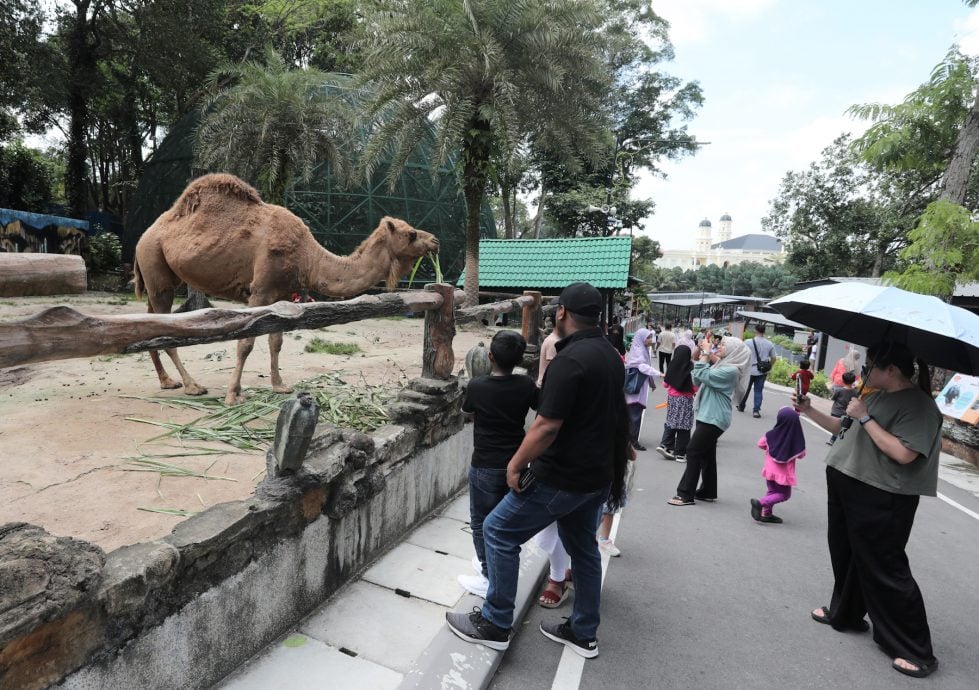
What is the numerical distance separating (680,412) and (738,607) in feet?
10.5

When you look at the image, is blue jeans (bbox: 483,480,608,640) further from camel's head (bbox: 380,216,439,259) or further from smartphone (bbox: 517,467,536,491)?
camel's head (bbox: 380,216,439,259)

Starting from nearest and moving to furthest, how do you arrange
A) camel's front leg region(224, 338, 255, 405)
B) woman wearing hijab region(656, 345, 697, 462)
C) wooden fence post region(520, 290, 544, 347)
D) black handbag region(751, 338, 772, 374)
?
camel's front leg region(224, 338, 255, 405) → woman wearing hijab region(656, 345, 697, 462) → wooden fence post region(520, 290, 544, 347) → black handbag region(751, 338, 772, 374)

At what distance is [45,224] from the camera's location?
1969cm

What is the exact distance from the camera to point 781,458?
5391 mm

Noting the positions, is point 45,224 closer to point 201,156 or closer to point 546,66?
point 201,156

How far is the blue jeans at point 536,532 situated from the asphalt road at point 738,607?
316 millimetres

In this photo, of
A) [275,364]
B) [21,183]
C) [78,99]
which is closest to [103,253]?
[78,99]

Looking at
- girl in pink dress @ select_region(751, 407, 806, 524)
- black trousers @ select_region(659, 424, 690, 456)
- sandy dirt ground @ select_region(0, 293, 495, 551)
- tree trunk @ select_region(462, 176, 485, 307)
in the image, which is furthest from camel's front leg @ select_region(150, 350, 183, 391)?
tree trunk @ select_region(462, 176, 485, 307)

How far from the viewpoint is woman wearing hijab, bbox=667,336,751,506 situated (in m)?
5.59

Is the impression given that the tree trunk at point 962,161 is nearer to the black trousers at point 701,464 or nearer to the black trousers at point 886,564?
the black trousers at point 701,464

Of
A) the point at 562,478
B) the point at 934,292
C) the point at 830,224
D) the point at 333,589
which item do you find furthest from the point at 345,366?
the point at 830,224

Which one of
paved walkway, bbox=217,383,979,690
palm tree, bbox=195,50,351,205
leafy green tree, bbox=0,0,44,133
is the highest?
leafy green tree, bbox=0,0,44,133

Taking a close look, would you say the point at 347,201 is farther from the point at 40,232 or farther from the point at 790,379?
the point at 790,379

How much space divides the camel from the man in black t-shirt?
389 cm
